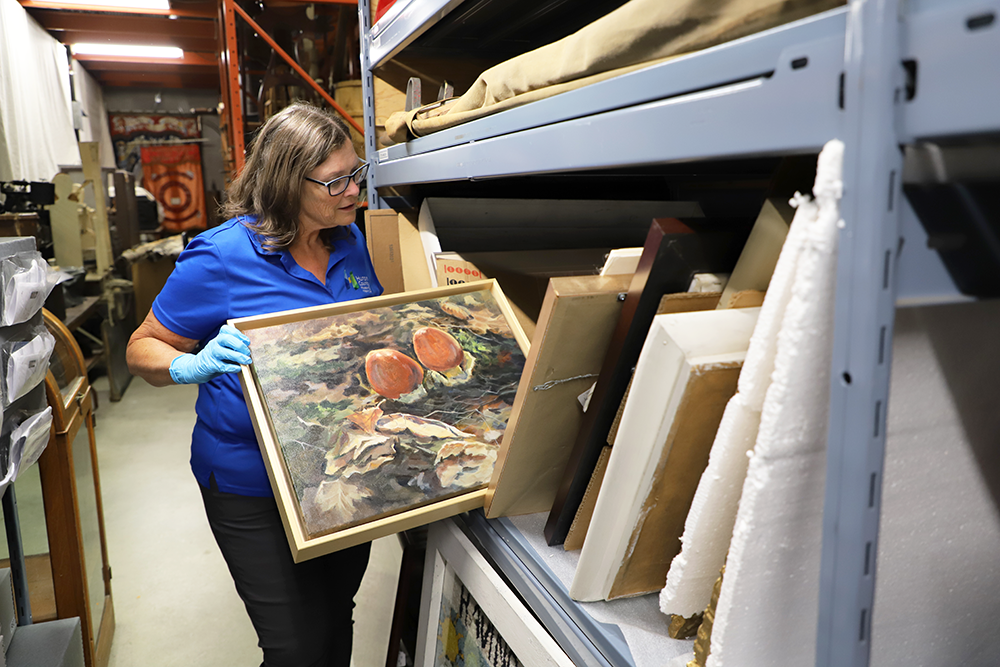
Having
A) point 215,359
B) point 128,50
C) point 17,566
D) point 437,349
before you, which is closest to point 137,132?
point 128,50

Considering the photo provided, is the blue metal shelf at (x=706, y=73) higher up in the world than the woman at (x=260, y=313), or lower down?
higher up

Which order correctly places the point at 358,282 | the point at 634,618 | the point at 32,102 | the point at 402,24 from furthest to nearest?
the point at 32,102 → the point at 358,282 → the point at 402,24 → the point at 634,618

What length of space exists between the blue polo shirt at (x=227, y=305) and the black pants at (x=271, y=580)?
55 mm

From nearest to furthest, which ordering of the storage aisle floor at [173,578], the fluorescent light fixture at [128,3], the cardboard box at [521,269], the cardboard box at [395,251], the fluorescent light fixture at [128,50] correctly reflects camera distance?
the cardboard box at [521,269]
the cardboard box at [395,251]
the storage aisle floor at [173,578]
the fluorescent light fixture at [128,3]
the fluorescent light fixture at [128,50]

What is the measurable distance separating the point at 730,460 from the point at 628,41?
461 millimetres

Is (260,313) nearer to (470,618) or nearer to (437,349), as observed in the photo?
(437,349)

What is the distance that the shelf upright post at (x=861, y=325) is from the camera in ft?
1.36

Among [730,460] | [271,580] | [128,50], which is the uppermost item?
[128,50]

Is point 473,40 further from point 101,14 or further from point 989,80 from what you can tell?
point 101,14

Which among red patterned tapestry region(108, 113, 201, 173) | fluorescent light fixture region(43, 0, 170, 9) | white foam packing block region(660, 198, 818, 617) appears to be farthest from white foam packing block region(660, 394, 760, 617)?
red patterned tapestry region(108, 113, 201, 173)

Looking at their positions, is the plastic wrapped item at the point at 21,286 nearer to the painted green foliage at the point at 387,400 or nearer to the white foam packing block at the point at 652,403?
the painted green foliage at the point at 387,400

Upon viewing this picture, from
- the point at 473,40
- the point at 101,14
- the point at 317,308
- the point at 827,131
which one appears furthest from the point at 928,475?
the point at 101,14

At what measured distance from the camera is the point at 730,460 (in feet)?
1.96

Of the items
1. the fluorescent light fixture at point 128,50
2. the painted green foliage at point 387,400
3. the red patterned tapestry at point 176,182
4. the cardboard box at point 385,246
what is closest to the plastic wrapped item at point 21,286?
the painted green foliage at point 387,400
